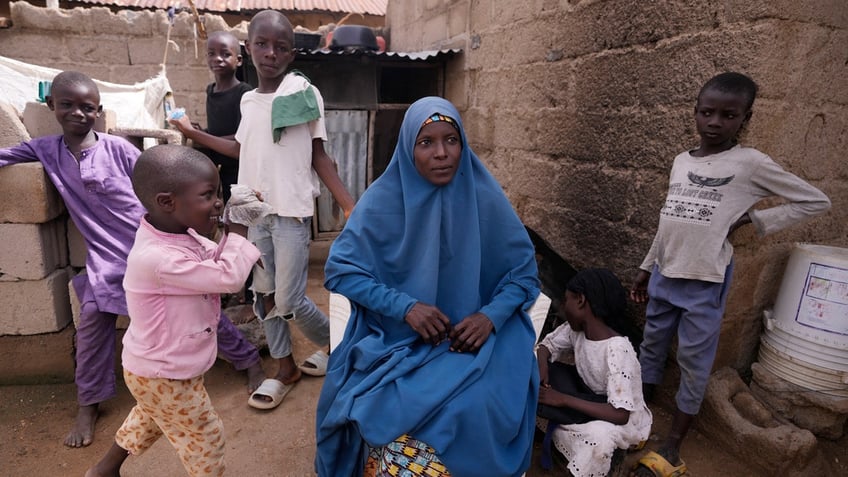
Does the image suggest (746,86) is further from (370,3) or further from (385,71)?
(370,3)

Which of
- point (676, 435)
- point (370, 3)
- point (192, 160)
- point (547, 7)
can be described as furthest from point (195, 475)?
point (370, 3)

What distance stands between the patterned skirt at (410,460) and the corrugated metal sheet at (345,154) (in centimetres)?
398

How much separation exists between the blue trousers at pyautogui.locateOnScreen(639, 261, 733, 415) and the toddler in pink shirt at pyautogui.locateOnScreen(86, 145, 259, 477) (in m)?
1.88

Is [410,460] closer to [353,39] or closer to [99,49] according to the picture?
[353,39]

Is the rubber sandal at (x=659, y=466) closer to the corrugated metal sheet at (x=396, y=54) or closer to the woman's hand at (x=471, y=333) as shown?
the woman's hand at (x=471, y=333)

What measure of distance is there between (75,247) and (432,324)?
2.49 m

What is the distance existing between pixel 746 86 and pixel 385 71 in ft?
15.4

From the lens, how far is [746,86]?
76.4 inches

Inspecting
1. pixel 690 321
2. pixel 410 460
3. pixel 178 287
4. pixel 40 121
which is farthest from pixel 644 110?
pixel 40 121

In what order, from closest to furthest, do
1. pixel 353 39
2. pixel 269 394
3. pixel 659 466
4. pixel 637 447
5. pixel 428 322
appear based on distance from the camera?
pixel 428 322 < pixel 659 466 < pixel 637 447 < pixel 269 394 < pixel 353 39

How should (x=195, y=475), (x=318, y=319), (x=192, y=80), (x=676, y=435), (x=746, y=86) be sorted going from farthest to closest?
1. (x=192, y=80)
2. (x=318, y=319)
3. (x=676, y=435)
4. (x=746, y=86)
5. (x=195, y=475)

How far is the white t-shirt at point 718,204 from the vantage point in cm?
196

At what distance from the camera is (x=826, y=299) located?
221cm

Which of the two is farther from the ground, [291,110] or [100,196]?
[291,110]
